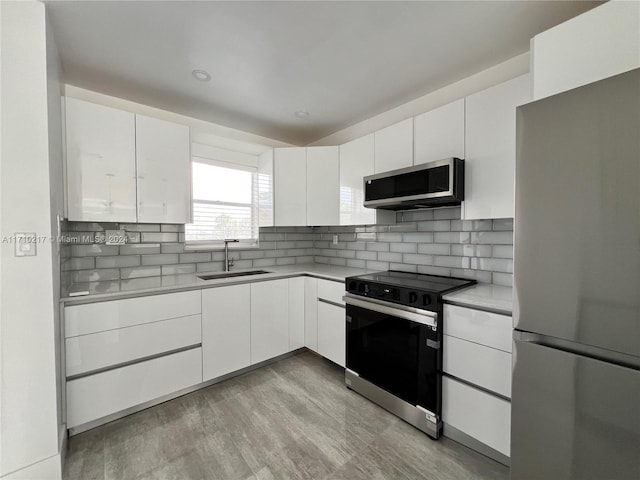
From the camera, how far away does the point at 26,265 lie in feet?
4.45

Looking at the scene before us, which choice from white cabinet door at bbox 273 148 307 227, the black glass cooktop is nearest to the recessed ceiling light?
white cabinet door at bbox 273 148 307 227

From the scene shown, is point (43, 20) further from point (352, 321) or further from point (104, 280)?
point (352, 321)

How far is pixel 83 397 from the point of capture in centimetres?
172

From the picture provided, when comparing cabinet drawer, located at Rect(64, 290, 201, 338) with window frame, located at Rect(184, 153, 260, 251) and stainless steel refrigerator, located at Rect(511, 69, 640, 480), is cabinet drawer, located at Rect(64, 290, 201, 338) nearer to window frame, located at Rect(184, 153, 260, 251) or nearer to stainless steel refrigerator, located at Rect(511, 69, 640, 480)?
window frame, located at Rect(184, 153, 260, 251)

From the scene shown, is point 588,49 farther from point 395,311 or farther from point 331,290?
point 331,290

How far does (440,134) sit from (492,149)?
39 centimetres

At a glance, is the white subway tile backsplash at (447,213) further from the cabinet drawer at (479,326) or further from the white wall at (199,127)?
the white wall at (199,127)

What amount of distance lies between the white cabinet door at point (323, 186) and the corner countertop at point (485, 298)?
139 centimetres

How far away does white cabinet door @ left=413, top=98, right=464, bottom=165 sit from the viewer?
1.90 m

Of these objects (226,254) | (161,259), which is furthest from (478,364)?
(161,259)

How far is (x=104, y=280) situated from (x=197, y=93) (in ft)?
5.90

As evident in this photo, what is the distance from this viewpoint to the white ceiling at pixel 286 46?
146 cm

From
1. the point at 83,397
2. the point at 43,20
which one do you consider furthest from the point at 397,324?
the point at 43,20

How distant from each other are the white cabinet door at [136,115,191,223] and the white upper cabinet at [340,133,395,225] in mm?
1474
